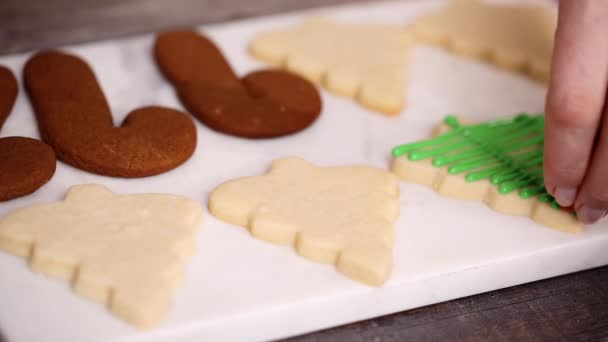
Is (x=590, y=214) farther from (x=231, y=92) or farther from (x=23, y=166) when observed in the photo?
(x=23, y=166)

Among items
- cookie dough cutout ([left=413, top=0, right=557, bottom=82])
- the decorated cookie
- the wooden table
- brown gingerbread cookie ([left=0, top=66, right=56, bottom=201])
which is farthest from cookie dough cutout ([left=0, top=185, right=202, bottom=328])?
cookie dough cutout ([left=413, top=0, right=557, bottom=82])

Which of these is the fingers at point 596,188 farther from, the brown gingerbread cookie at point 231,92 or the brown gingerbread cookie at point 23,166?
the brown gingerbread cookie at point 23,166

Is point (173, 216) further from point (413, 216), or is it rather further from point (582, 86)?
point (582, 86)

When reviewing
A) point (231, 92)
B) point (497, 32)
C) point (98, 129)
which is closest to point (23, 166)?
point (98, 129)

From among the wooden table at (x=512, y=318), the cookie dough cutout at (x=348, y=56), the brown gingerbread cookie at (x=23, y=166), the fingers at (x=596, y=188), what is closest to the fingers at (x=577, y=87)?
the fingers at (x=596, y=188)

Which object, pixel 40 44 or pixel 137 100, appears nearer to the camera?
pixel 137 100

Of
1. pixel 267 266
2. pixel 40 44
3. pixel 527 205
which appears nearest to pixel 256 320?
pixel 267 266
